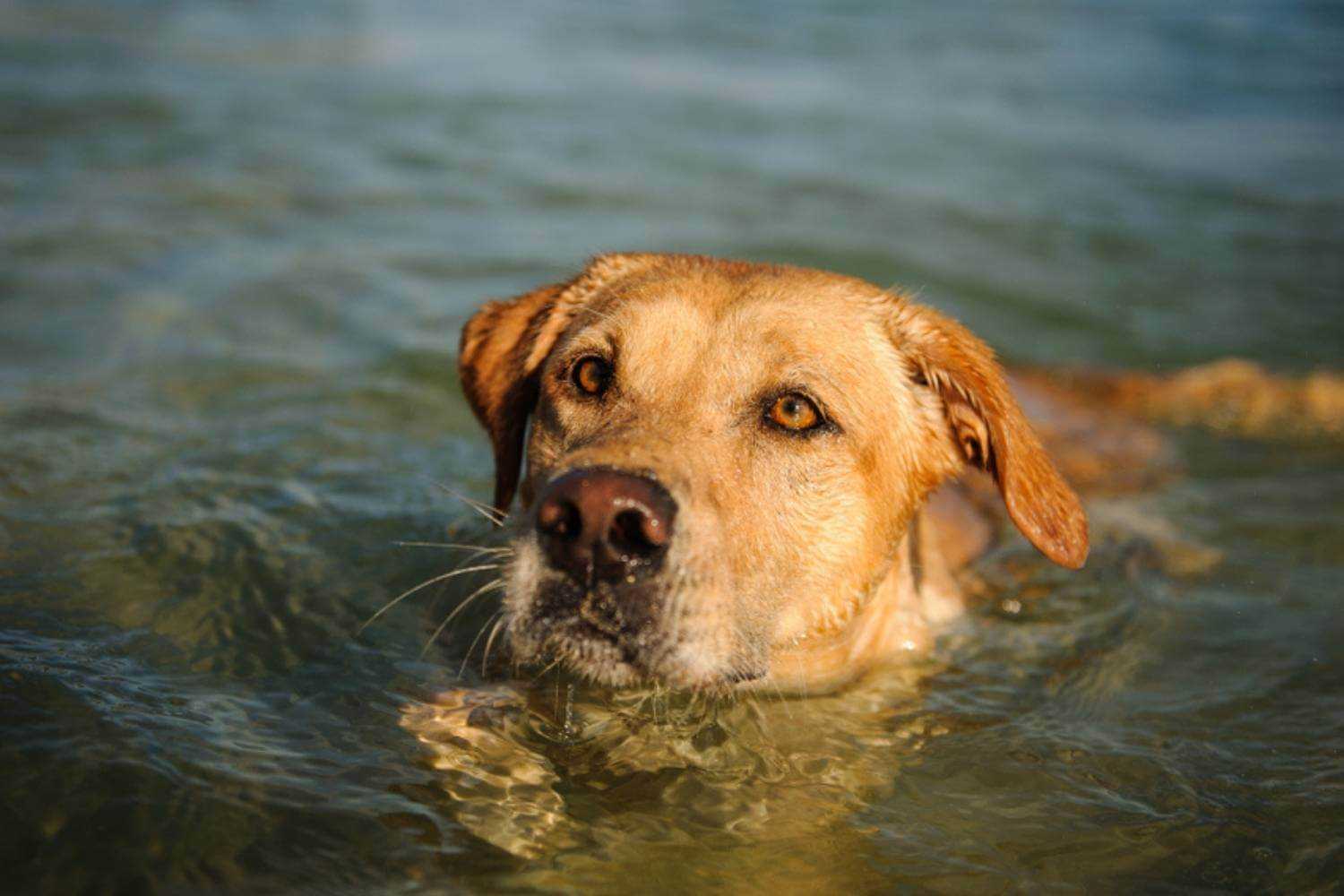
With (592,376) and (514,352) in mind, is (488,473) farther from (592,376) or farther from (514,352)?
(592,376)

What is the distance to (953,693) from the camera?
4586 millimetres

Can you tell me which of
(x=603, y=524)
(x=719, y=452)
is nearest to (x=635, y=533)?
(x=603, y=524)

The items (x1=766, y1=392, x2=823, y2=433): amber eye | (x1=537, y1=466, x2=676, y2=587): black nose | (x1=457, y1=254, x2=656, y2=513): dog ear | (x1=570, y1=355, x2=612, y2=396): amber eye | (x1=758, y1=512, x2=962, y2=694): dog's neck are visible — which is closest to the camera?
(x1=537, y1=466, x2=676, y2=587): black nose

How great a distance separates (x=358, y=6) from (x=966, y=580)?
51.5ft

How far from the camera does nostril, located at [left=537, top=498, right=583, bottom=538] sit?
3.24 meters

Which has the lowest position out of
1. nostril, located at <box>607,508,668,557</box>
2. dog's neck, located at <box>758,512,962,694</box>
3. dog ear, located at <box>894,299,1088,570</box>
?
dog's neck, located at <box>758,512,962,694</box>

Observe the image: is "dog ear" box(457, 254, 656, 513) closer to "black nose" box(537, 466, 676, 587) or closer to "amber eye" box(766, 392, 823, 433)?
"amber eye" box(766, 392, 823, 433)

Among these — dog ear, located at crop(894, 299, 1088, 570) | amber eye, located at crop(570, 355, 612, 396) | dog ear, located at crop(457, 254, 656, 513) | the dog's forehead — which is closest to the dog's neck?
dog ear, located at crop(894, 299, 1088, 570)

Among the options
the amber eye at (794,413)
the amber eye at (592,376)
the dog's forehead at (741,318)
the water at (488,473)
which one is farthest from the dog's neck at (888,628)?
the amber eye at (592,376)

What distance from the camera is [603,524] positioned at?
3.24 meters

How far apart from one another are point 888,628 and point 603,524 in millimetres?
1774

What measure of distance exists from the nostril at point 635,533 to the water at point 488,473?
80 centimetres

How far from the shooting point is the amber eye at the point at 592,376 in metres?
4.16

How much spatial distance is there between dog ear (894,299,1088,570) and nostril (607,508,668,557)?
148cm
